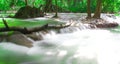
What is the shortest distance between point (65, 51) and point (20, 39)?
2218mm

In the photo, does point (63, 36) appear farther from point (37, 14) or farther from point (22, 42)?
point (37, 14)

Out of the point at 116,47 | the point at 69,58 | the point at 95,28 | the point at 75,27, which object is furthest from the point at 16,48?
the point at 95,28

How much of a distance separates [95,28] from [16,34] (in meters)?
8.23

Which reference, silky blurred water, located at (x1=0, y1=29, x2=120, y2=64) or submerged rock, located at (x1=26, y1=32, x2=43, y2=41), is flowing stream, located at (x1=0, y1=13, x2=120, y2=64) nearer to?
silky blurred water, located at (x1=0, y1=29, x2=120, y2=64)

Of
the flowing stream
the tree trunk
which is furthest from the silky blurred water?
the tree trunk

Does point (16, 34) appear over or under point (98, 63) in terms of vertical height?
over

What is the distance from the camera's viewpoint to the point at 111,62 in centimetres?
1024

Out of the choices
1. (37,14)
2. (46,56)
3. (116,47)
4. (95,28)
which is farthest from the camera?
(37,14)

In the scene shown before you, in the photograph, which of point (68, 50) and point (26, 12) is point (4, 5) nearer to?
point (26, 12)

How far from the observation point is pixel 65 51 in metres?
11.9

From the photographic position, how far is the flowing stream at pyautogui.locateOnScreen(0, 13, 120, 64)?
33.7 ft

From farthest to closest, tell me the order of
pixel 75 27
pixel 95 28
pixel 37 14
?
pixel 37 14 < pixel 95 28 < pixel 75 27

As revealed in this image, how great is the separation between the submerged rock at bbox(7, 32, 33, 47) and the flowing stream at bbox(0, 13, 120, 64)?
29 centimetres

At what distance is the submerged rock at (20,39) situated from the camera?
12.2m
